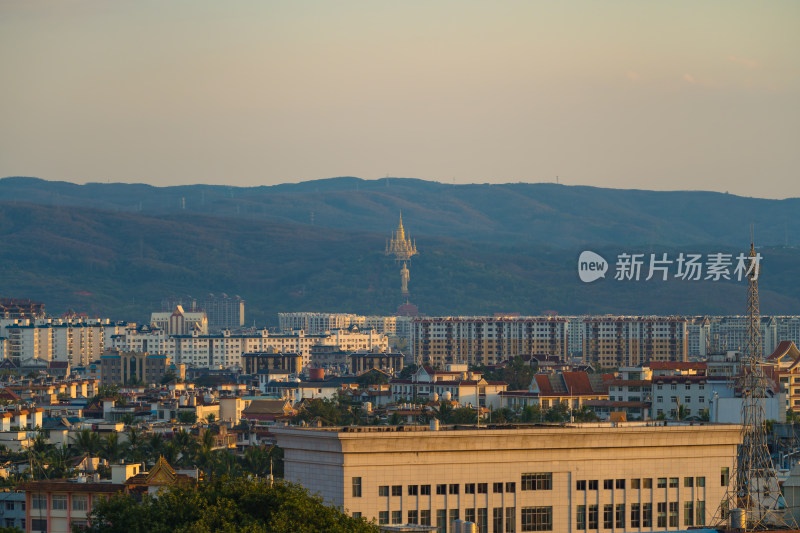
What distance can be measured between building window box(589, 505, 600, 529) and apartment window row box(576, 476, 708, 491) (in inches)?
19.4

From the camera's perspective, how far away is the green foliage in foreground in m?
32.4

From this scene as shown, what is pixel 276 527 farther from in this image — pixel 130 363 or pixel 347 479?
pixel 130 363

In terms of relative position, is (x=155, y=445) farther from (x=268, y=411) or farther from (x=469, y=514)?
(x=469, y=514)

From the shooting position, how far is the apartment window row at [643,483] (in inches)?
1650

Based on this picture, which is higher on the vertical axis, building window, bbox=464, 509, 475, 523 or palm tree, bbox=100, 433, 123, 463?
building window, bbox=464, 509, 475, 523

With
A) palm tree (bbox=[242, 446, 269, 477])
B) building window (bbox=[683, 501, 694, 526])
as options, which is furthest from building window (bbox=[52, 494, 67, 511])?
palm tree (bbox=[242, 446, 269, 477])

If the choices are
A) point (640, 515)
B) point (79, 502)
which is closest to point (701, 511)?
point (640, 515)

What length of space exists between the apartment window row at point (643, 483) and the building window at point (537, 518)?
3.23 ft

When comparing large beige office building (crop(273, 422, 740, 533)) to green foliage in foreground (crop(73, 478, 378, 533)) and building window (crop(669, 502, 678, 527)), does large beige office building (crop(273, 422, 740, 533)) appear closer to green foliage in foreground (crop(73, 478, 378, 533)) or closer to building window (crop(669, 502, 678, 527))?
building window (crop(669, 502, 678, 527))

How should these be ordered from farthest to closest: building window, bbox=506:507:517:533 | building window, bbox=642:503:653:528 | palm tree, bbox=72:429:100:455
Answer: palm tree, bbox=72:429:100:455 < building window, bbox=642:503:653:528 < building window, bbox=506:507:517:533

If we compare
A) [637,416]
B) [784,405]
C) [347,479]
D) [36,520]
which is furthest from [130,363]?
[347,479]

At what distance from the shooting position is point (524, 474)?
4122 cm

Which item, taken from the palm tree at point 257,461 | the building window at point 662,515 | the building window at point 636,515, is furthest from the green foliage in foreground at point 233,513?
the palm tree at point 257,461

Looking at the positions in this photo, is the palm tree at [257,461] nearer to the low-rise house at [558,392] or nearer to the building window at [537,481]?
the building window at [537,481]
